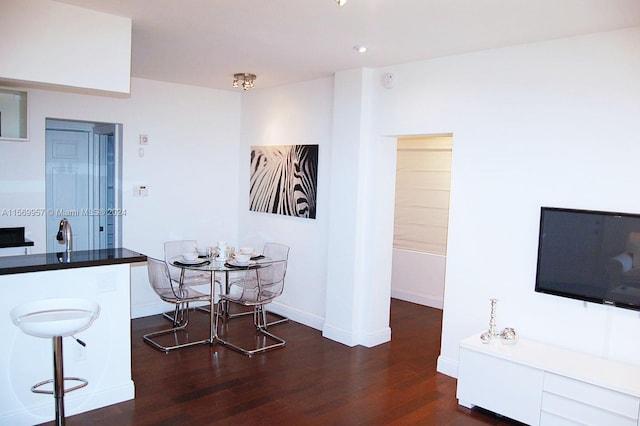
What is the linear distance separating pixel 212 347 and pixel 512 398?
2706 millimetres

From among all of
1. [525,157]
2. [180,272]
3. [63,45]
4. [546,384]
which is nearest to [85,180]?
[180,272]

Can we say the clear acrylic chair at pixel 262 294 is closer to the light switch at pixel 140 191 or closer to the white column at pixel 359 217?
the white column at pixel 359 217

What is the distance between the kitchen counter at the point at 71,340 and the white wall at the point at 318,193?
2257 millimetres

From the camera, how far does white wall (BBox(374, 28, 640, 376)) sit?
3.29 meters

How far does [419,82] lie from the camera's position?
4402 mm

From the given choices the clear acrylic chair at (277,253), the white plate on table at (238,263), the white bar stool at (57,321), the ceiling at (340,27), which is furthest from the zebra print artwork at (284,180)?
the white bar stool at (57,321)

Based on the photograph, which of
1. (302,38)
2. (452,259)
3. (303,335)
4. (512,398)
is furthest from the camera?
(303,335)

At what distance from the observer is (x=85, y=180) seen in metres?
5.68

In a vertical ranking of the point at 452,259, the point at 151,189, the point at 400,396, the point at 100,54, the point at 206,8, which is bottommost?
the point at 400,396

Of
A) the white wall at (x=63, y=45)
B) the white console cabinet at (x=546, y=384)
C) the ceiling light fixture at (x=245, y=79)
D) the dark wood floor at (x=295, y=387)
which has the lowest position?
the dark wood floor at (x=295, y=387)

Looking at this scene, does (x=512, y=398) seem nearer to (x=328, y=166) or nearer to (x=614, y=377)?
(x=614, y=377)

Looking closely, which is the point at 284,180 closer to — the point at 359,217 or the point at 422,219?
the point at 359,217

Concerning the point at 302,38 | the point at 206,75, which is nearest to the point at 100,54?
the point at 302,38

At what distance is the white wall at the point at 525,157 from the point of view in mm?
3291
